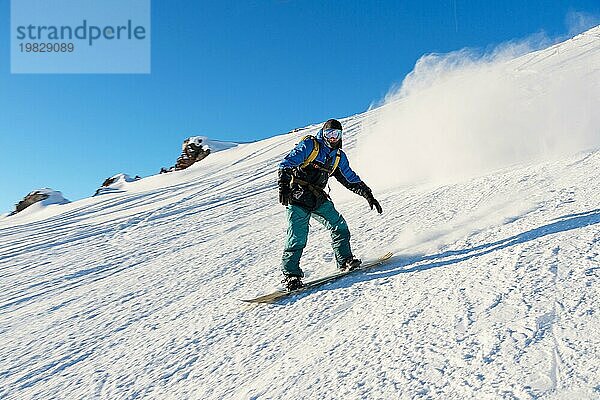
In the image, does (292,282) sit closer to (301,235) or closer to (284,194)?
(301,235)

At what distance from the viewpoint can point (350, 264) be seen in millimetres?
5059

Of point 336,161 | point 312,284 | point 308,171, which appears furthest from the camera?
point 336,161

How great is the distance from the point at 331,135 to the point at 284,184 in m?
0.77

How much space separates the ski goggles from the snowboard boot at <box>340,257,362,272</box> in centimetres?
131

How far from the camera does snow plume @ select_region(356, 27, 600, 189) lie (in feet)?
32.2

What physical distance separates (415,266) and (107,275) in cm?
455

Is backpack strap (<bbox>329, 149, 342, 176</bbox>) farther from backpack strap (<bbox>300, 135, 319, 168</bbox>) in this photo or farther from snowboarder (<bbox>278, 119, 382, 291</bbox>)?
backpack strap (<bbox>300, 135, 319, 168</bbox>)

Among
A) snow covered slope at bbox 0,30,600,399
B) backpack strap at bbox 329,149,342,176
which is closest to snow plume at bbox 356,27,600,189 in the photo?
snow covered slope at bbox 0,30,600,399

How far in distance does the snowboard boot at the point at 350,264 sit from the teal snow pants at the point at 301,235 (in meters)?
0.04

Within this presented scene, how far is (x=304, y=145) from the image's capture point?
4.89 meters

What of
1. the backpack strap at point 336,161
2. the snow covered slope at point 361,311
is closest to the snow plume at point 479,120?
the snow covered slope at point 361,311

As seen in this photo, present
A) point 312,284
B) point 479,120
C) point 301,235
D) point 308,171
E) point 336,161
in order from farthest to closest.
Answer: point 479,120
point 336,161
point 308,171
point 301,235
point 312,284

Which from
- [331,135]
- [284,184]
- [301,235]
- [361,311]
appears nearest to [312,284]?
[301,235]

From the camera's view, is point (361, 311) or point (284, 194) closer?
point (361, 311)
